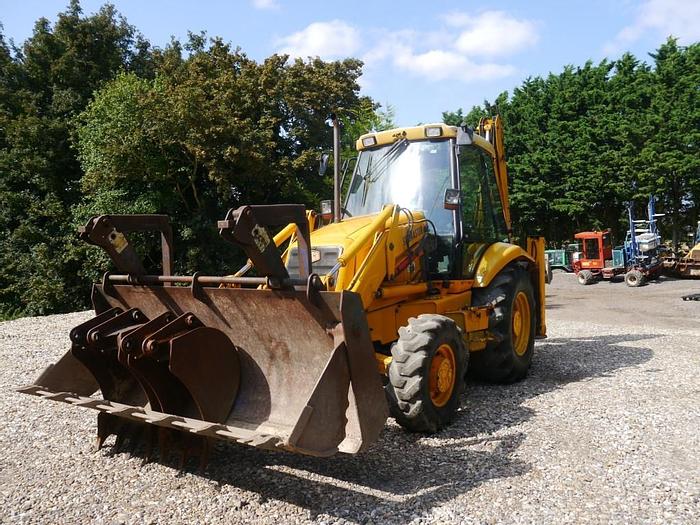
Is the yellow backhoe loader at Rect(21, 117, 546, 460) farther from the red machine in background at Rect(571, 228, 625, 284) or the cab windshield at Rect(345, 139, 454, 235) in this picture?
the red machine in background at Rect(571, 228, 625, 284)

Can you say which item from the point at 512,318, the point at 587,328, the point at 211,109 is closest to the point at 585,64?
the point at 211,109

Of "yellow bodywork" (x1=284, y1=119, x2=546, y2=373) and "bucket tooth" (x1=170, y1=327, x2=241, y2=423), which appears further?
"yellow bodywork" (x1=284, y1=119, x2=546, y2=373)

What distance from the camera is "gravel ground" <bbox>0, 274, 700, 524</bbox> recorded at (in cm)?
Result: 351

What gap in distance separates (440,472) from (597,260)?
24.8m

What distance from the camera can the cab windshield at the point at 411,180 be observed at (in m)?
6.10

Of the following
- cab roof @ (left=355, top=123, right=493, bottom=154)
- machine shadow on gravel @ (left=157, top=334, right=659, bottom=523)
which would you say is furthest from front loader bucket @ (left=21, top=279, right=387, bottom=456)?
cab roof @ (left=355, top=123, right=493, bottom=154)

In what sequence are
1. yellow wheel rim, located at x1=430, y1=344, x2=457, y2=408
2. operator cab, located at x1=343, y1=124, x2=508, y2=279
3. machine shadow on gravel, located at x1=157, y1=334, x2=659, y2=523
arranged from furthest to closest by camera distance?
1. operator cab, located at x1=343, y1=124, x2=508, y2=279
2. yellow wheel rim, located at x1=430, y1=344, x2=457, y2=408
3. machine shadow on gravel, located at x1=157, y1=334, x2=659, y2=523

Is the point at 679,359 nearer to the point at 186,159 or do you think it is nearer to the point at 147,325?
the point at 147,325

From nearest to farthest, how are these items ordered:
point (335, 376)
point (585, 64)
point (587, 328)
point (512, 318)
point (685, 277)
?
point (335, 376) < point (512, 318) < point (587, 328) < point (685, 277) < point (585, 64)

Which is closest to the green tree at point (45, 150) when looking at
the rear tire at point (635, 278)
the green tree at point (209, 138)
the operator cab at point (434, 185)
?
the green tree at point (209, 138)

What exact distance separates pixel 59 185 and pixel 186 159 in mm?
6566

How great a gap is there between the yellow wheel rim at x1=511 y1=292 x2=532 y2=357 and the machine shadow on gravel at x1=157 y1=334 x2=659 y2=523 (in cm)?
134

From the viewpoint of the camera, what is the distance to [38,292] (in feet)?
75.2

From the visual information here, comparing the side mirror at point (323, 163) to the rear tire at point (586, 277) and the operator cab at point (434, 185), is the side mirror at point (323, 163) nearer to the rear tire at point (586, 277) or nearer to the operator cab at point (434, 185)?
the operator cab at point (434, 185)
